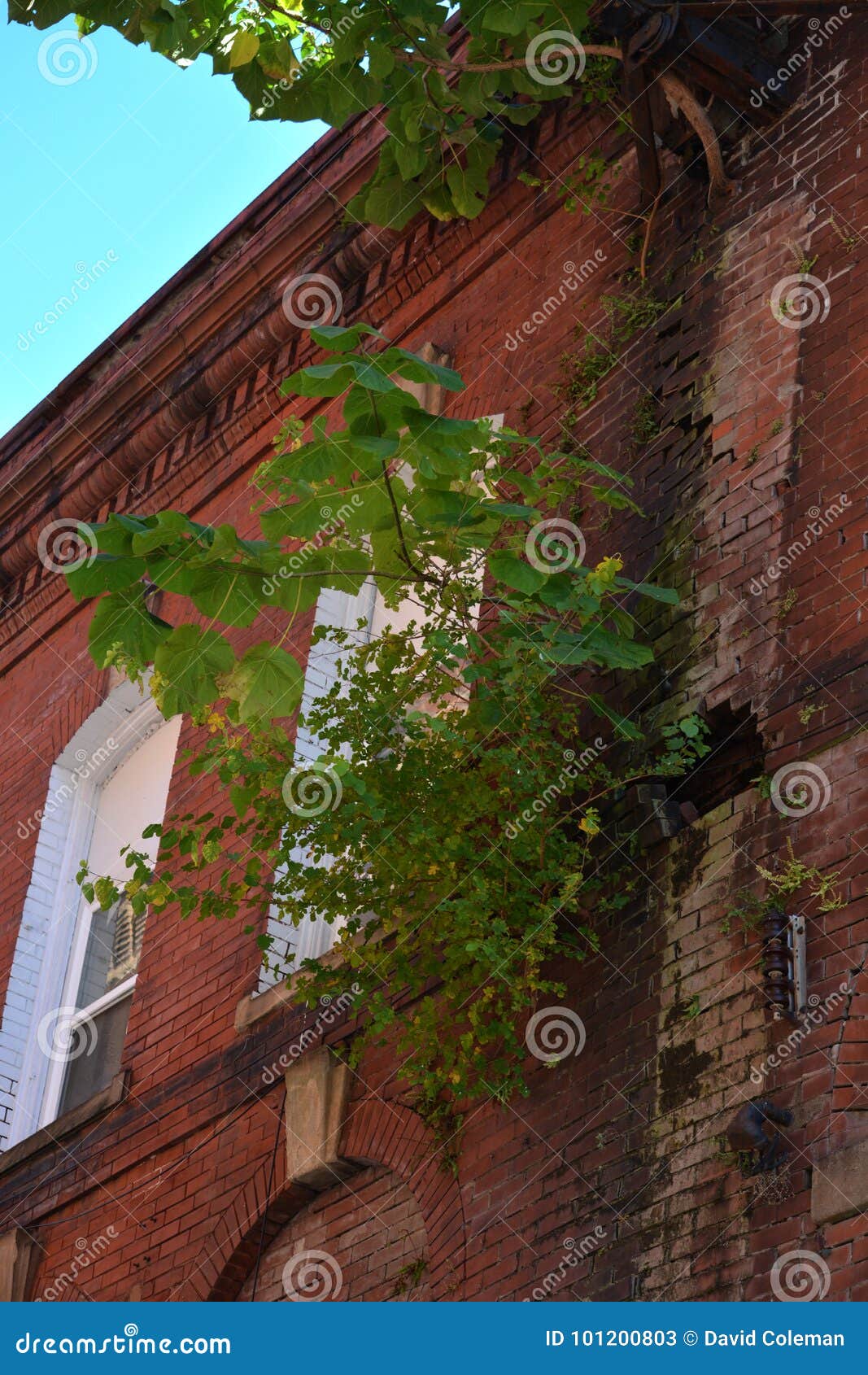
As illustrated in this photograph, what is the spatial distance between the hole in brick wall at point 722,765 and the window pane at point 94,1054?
4.64 metres

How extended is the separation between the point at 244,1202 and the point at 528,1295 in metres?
2.27

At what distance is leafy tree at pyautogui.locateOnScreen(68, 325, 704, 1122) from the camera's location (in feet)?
22.7

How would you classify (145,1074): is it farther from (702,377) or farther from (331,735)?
(702,377)

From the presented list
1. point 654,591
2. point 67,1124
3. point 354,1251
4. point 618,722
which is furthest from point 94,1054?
point 654,591

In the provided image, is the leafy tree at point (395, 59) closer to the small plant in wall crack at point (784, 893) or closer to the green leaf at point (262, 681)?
the green leaf at point (262, 681)

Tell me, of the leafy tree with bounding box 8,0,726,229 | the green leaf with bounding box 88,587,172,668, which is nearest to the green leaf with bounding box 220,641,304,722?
the green leaf with bounding box 88,587,172,668

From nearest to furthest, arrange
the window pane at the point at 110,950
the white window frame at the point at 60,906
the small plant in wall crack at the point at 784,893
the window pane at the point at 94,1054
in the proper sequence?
the small plant in wall crack at the point at 784,893, the window pane at the point at 94,1054, the window pane at the point at 110,950, the white window frame at the point at 60,906

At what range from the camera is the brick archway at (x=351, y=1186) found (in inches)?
292

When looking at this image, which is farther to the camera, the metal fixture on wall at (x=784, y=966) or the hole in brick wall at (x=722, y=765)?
the hole in brick wall at (x=722, y=765)

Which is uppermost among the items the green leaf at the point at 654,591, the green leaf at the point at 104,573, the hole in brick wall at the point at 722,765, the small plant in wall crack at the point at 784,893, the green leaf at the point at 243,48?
the green leaf at the point at 243,48

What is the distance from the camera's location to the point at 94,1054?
36.6 feet

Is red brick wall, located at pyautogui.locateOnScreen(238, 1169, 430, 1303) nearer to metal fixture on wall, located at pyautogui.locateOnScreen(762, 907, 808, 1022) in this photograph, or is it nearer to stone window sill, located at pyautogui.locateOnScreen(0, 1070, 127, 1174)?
stone window sill, located at pyautogui.locateOnScreen(0, 1070, 127, 1174)

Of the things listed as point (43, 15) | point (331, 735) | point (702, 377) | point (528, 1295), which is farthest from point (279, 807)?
point (43, 15)

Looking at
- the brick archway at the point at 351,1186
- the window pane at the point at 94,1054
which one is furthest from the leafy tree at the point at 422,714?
the window pane at the point at 94,1054
